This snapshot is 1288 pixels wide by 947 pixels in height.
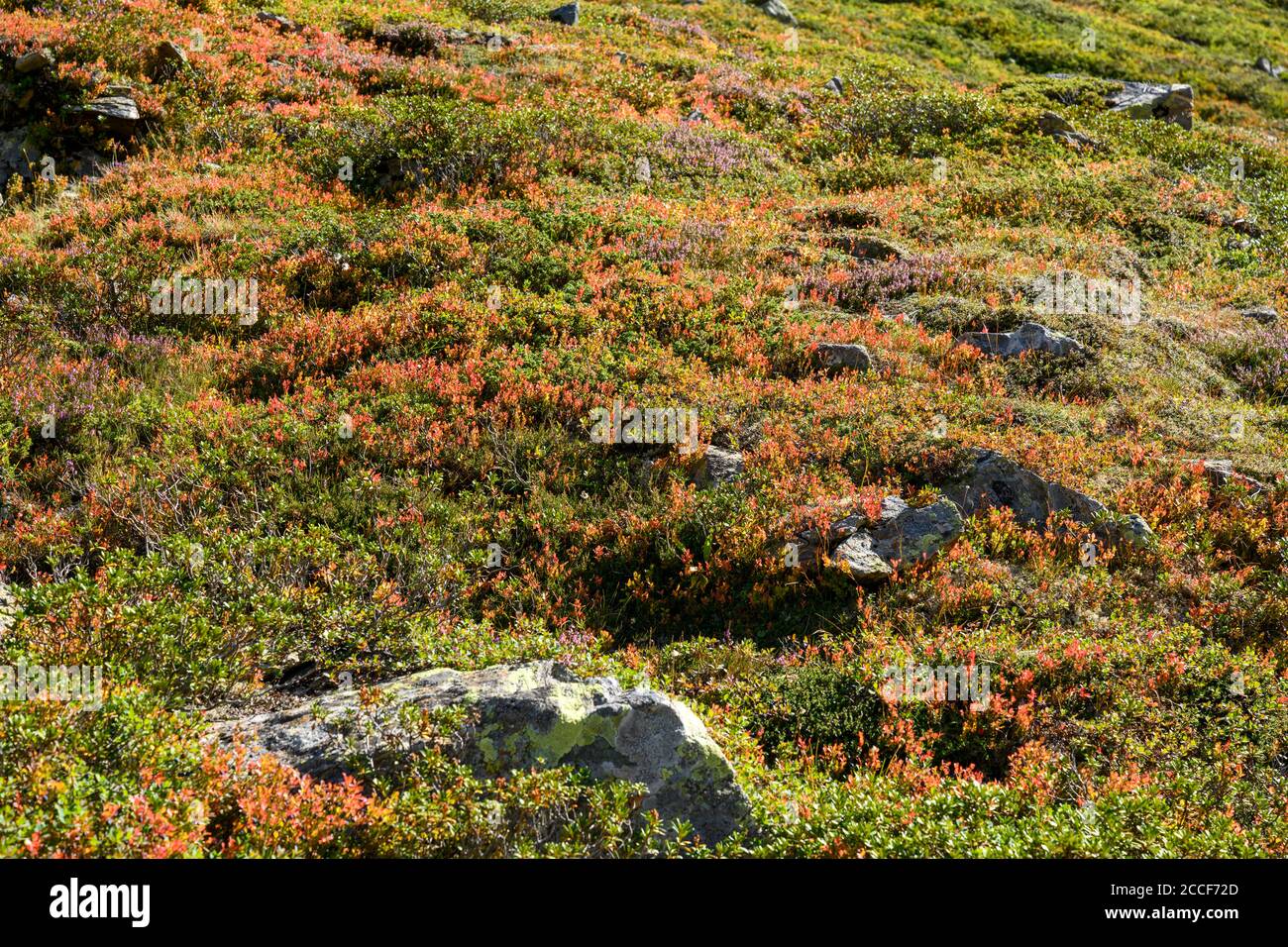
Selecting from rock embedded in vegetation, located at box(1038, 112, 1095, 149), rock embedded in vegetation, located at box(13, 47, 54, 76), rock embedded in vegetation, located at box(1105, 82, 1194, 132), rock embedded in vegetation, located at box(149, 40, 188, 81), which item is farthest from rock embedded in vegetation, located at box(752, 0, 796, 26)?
rock embedded in vegetation, located at box(13, 47, 54, 76)

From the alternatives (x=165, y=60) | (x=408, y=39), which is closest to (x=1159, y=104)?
(x=408, y=39)

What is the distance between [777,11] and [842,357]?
29.4m

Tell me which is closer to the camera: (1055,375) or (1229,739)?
(1229,739)

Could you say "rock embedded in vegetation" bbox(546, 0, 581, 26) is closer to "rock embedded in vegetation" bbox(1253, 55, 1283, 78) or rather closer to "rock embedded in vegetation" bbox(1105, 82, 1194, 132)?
"rock embedded in vegetation" bbox(1105, 82, 1194, 132)

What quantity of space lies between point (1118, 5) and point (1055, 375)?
137ft

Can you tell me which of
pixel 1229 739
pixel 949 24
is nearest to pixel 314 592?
pixel 1229 739

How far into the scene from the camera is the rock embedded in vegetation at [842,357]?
1259cm

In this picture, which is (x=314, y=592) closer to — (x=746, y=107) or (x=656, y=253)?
(x=656, y=253)

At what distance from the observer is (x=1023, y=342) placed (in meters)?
13.7

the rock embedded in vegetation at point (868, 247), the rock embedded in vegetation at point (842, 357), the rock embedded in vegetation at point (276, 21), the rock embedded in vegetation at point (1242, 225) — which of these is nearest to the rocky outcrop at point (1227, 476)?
the rock embedded in vegetation at point (842, 357)

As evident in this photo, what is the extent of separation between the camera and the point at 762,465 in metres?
10.2

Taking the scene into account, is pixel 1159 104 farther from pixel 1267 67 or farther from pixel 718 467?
pixel 718 467

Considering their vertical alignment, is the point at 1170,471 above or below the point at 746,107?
below
